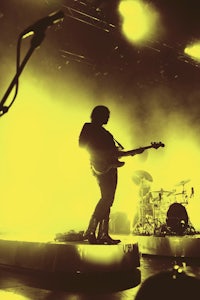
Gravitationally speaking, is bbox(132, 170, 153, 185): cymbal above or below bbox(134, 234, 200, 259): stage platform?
above

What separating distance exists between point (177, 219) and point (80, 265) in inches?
142

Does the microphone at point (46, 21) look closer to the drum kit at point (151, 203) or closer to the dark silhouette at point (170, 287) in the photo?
the dark silhouette at point (170, 287)

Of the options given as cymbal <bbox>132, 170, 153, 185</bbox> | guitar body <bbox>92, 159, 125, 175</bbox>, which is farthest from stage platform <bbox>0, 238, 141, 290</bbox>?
cymbal <bbox>132, 170, 153, 185</bbox>

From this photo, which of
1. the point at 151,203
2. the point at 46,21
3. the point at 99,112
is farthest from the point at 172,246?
the point at 46,21

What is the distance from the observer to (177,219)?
6.44 meters

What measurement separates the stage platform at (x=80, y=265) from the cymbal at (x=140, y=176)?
13.4ft

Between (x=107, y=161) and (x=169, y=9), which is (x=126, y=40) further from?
(x=107, y=161)

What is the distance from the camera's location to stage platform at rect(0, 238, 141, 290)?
3.21 m

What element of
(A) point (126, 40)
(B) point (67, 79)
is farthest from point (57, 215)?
(A) point (126, 40)

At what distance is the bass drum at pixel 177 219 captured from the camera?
6414mm

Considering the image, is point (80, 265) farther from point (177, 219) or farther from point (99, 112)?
point (177, 219)

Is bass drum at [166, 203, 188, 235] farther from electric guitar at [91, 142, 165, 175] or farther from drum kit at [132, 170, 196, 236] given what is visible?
electric guitar at [91, 142, 165, 175]

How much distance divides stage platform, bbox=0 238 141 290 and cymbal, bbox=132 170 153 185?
4078mm

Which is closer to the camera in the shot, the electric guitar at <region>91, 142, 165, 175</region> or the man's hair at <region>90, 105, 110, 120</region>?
the electric guitar at <region>91, 142, 165, 175</region>
